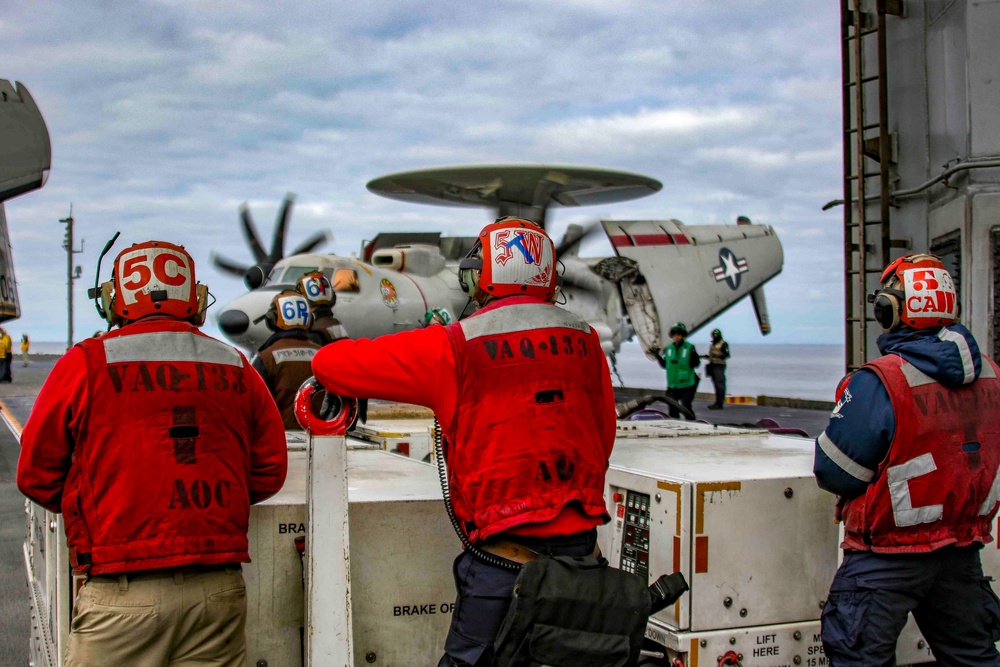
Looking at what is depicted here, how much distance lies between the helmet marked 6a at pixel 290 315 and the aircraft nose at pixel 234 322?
9.72 metres

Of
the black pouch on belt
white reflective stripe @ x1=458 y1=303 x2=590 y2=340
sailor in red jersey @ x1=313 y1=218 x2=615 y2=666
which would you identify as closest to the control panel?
sailor in red jersey @ x1=313 y1=218 x2=615 y2=666

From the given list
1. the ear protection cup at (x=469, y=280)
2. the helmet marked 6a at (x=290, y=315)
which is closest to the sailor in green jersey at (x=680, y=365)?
the helmet marked 6a at (x=290, y=315)

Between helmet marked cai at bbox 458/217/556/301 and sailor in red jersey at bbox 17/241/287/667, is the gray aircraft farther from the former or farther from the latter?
helmet marked cai at bbox 458/217/556/301

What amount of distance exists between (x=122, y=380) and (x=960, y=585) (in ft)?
10.5

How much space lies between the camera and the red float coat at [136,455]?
290 centimetres

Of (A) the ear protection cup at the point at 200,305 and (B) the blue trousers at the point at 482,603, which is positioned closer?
(B) the blue trousers at the point at 482,603

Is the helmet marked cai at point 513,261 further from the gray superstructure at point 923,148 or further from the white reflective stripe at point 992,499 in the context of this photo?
the gray superstructure at point 923,148

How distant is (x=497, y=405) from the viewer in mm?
3123

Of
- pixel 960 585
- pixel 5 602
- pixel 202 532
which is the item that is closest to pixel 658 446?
pixel 960 585

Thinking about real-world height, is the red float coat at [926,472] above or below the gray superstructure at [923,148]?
below

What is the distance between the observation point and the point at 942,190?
7.62 meters

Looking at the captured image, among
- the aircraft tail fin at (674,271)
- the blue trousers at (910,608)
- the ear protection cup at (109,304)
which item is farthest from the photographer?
the aircraft tail fin at (674,271)

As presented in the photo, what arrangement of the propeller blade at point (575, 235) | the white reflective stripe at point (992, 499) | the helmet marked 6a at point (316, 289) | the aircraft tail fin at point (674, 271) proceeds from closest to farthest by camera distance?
the white reflective stripe at point (992, 499) < the helmet marked 6a at point (316, 289) < the aircraft tail fin at point (674, 271) < the propeller blade at point (575, 235)

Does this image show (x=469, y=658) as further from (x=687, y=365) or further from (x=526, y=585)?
(x=687, y=365)
